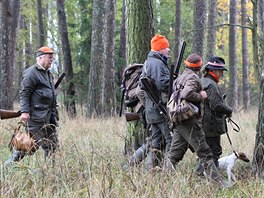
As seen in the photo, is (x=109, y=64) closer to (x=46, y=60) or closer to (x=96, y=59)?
(x=96, y=59)

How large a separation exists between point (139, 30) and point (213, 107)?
85.0 inches

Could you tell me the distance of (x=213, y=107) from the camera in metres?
6.94

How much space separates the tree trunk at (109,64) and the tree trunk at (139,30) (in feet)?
21.2

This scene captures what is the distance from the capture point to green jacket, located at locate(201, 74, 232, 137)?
6.91m

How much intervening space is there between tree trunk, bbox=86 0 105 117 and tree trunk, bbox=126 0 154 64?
6.77 metres

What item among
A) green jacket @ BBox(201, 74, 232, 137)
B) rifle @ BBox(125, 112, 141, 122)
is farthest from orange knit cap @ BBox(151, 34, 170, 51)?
rifle @ BBox(125, 112, 141, 122)

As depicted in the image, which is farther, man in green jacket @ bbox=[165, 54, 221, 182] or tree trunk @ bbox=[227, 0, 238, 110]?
tree trunk @ bbox=[227, 0, 238, 110]

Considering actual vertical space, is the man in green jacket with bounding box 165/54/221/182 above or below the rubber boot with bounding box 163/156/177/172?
above

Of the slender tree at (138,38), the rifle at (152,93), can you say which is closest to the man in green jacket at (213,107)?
the rifle at (152,93)

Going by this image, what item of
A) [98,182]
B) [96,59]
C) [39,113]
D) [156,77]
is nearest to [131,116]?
[156,77]

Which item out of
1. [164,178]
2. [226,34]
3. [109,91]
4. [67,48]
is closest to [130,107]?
[164,178]

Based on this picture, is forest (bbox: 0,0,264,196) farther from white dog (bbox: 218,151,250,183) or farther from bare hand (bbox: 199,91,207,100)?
bare hand (bbox: 199,91,207,100)

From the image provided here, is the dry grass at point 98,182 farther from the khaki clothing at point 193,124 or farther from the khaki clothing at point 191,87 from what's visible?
the khaki clothing at point 191,87

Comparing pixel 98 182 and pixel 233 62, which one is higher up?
pixel 233 62
